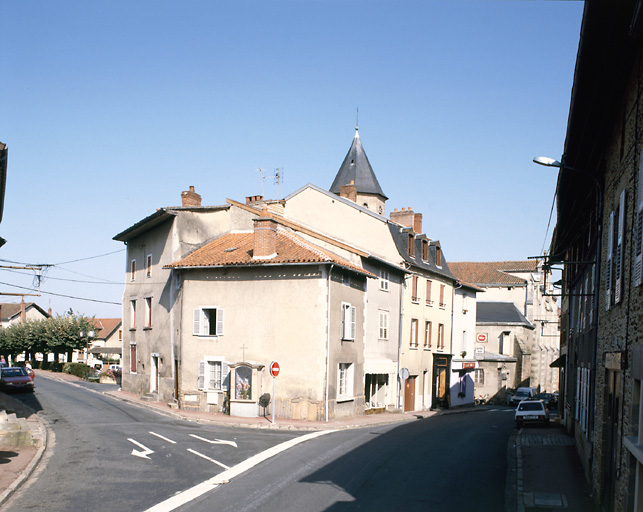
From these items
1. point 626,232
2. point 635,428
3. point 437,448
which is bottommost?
point 437,448

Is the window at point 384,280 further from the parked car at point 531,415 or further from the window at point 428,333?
the parked car at point 531,415

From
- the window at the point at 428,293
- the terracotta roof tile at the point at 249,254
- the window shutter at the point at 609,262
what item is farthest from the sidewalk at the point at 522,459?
the window at the point at 428,293

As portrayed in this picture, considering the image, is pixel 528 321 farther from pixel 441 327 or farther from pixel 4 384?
pixel 4 384

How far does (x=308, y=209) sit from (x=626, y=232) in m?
26.7

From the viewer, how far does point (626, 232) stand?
9633 millimetres

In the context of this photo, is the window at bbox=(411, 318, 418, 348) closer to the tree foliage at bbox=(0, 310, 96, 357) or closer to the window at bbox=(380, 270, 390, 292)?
the window at bbox=(380, 270, 390, 292)

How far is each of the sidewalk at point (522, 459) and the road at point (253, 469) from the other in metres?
0.36

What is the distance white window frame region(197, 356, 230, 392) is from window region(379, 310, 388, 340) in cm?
852

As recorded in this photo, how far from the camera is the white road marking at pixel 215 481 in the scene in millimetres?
11305

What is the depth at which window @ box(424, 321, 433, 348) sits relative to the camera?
37.8 meters

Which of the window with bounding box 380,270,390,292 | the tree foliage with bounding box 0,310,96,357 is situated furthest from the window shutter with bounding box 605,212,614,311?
the tree foliage with bounding box 0,310,96,357

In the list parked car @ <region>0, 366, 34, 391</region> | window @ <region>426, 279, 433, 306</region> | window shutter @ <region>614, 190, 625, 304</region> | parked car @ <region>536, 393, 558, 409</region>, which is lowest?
parked car @ <region>536, 393, 558, 409</region>

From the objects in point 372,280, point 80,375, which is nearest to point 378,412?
point 372,280

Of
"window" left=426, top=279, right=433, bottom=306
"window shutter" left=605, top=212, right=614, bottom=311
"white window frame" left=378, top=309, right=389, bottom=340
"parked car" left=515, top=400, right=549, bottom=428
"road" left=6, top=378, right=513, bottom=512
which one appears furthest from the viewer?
"window" left=426, top=279, right=433, bottom=306
